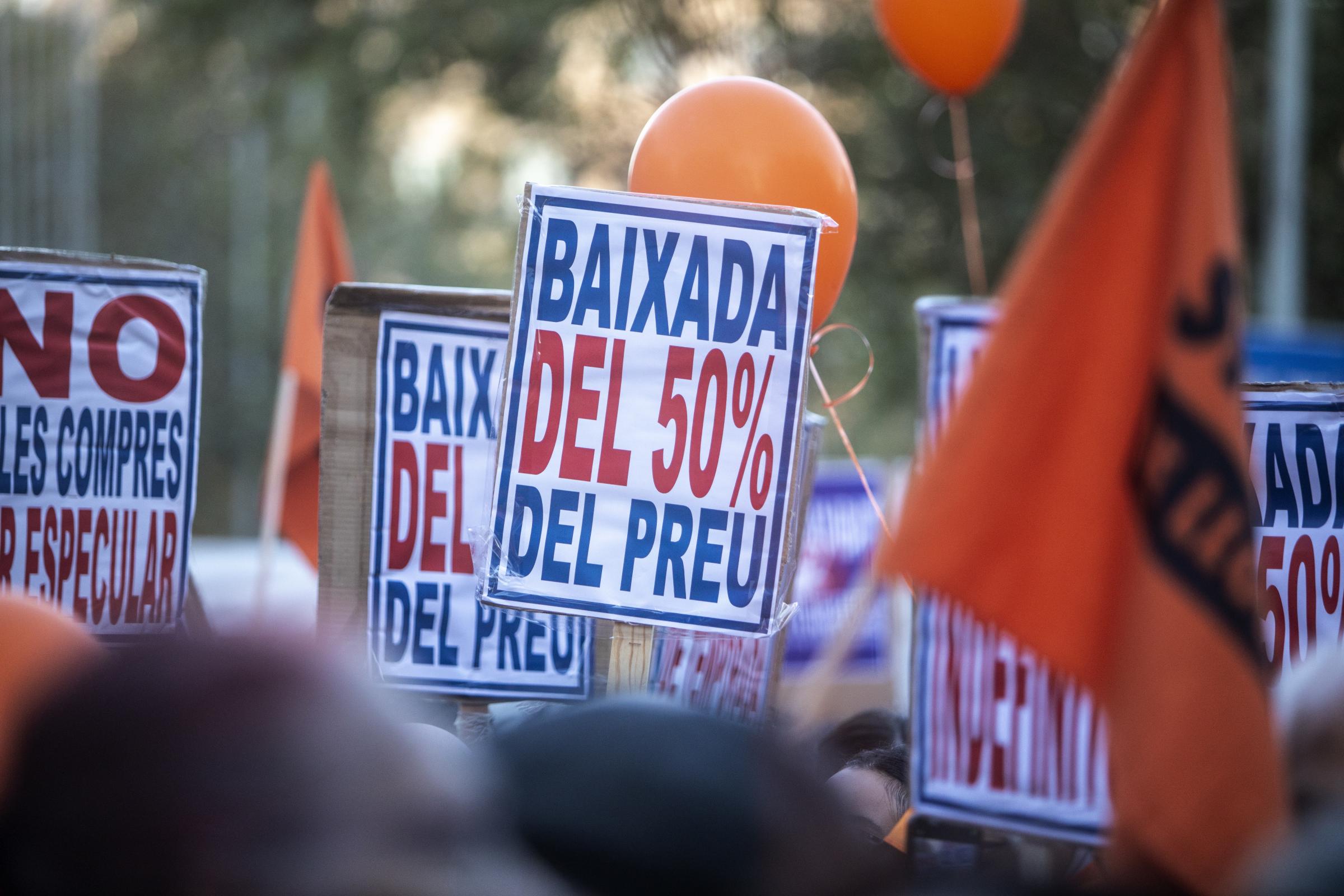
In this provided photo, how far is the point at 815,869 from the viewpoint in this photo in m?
1.69

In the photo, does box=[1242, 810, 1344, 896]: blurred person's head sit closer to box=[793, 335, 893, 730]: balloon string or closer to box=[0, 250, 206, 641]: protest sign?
box=[793, 335, 893, 730]: balloon string

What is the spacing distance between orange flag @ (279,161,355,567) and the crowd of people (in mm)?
3262

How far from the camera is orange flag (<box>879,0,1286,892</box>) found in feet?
6.54

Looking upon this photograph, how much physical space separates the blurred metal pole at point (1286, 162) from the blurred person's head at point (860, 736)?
8.47 meters

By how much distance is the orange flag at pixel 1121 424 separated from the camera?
199 cm

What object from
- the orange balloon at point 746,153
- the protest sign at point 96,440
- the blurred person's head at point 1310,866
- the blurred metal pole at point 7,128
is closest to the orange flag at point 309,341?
the protest sign at point 96,440

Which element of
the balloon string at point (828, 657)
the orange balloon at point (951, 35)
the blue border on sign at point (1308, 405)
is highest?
the orange balloon at point (951, 35)

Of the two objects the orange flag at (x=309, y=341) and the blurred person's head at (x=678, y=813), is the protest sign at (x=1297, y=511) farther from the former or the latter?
the orange flag at (x=309, y=341)

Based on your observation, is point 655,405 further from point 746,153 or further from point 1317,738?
Answer: point 1317,738

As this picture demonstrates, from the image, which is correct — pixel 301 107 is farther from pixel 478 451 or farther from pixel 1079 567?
pixel 1079 567

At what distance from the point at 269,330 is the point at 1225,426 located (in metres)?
24.8

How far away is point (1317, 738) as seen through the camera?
6.47 ft

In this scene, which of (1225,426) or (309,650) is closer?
(309,650)

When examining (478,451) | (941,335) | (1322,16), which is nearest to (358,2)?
(1322,16)
